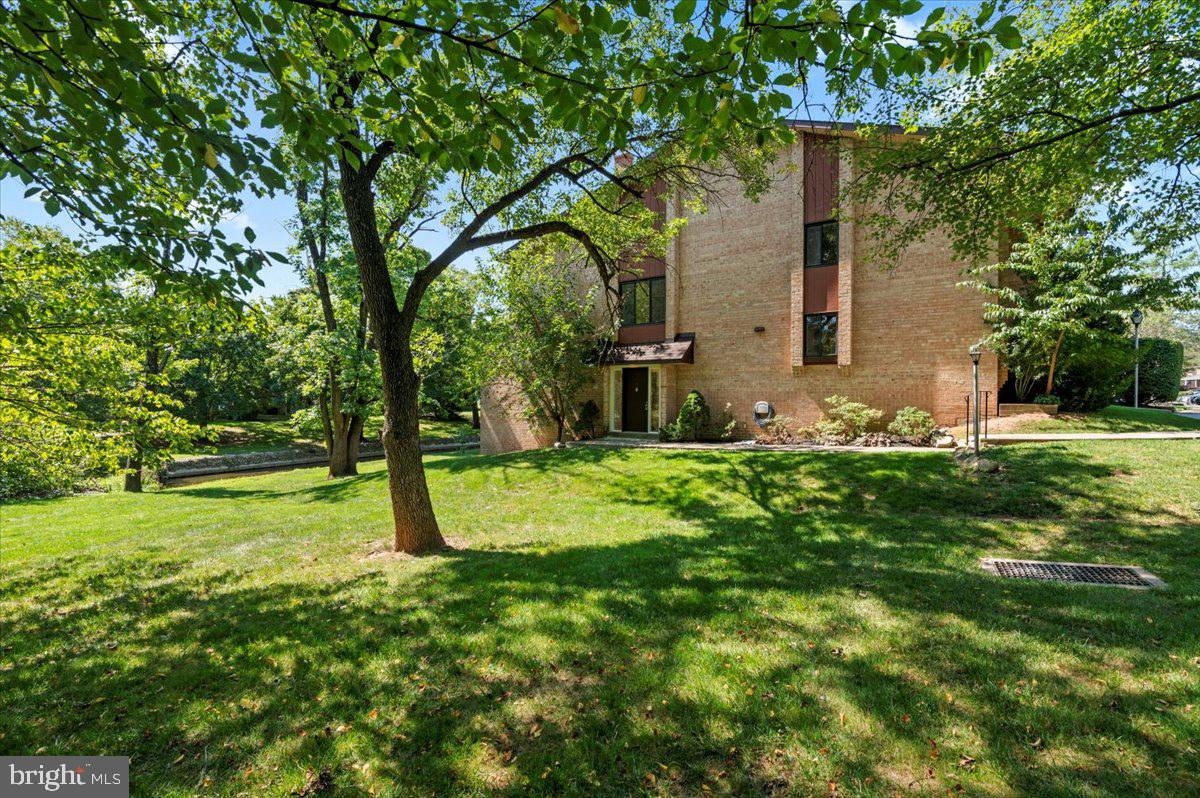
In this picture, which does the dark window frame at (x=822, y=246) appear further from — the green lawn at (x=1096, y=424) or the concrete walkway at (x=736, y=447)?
the green lawn at (x=1096, y=424)

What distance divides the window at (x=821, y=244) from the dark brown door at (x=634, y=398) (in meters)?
6.70

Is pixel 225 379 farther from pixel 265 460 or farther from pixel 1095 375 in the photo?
pixel 1095 375

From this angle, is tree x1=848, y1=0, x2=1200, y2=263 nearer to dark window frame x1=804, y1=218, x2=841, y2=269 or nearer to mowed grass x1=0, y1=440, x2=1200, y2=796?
mowed grass x1=0, y1=440, x2=1200, y2=796

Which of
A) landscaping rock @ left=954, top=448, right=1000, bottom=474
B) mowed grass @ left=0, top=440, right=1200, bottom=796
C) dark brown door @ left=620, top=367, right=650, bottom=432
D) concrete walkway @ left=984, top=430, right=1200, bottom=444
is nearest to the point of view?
mowed grass @ left=0, top=440, right=1200, bottom=796

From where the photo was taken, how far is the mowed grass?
2443 mm

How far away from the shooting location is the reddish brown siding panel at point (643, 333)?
58.4ft

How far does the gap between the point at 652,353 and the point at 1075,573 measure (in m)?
13.0

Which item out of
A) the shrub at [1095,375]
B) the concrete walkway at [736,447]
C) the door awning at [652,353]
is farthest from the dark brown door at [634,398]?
the shrub at [1095,375]

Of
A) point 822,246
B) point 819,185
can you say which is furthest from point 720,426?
point 819,185

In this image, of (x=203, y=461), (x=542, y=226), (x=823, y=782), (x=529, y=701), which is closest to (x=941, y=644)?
(x=823, y=782)

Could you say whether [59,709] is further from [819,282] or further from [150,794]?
[819,282]

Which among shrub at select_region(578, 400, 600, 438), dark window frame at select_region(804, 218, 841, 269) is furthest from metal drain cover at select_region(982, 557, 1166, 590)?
shrub at select_region(578, 400, 600, 438)

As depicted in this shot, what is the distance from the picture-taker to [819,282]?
14867 mm

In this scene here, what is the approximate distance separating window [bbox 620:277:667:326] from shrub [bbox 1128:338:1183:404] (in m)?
19.2
